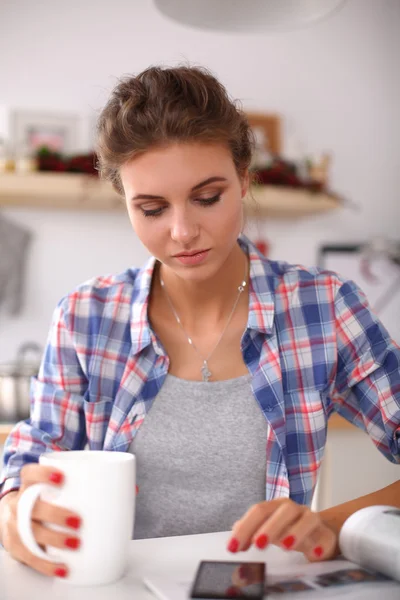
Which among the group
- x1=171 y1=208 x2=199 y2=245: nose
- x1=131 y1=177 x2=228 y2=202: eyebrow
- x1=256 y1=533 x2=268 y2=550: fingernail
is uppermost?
x1=131 y1=177 x2=228 y2=202: eyebrow

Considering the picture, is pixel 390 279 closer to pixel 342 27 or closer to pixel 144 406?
pixel 342 27

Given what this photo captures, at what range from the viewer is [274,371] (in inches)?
44.8

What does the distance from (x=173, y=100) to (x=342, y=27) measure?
2273 mm

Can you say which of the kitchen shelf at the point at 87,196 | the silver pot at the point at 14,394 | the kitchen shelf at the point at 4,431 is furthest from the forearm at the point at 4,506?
the kitchen shelf at the point at 87,196

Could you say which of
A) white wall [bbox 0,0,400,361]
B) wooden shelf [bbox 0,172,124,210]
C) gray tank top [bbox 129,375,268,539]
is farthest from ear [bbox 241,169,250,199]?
white wall [bbox 0,0,400,361]

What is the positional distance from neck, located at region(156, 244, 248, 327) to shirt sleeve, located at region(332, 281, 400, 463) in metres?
0.19

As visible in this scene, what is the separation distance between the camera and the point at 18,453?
1.02m

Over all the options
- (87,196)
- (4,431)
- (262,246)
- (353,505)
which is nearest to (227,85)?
(262,246)

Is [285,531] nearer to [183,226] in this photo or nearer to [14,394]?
[183,226]

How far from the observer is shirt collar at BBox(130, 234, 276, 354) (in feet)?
3.81

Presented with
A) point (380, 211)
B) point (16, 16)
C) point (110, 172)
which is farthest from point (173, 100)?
point (380, 211)

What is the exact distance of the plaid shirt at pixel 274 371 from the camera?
111cm

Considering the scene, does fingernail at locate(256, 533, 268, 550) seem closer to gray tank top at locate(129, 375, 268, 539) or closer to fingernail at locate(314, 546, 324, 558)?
fingernail at locate(314, 546, 324, 558)

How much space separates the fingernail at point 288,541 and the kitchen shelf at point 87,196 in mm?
1741
